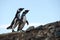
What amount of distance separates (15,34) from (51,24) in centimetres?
219

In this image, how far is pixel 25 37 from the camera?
9695mm

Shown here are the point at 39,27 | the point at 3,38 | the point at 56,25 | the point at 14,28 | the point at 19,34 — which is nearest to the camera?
the point at 56,25

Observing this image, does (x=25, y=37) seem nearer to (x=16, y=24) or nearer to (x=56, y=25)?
(x=56, y=25)

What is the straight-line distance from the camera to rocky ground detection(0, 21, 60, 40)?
838 centimetres

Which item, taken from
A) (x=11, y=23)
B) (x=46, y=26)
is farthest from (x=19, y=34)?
(x=11, y=23)

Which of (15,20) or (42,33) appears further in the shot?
(15,20)

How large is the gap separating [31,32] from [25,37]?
45cm

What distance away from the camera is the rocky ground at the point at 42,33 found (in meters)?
8.38

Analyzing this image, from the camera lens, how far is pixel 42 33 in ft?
29.2

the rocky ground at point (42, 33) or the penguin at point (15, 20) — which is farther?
the penguin at point (15, 20)

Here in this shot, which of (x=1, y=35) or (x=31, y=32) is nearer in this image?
(x=31, y=32)

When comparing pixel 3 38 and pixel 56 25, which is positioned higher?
pixel 56 25

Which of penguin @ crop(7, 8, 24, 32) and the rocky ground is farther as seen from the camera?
penguin @ crop(7, 8, 24, 32)

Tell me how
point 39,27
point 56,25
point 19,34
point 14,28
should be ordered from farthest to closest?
point 14,28 → point 19,34 → point 39,27 → point 56,25
